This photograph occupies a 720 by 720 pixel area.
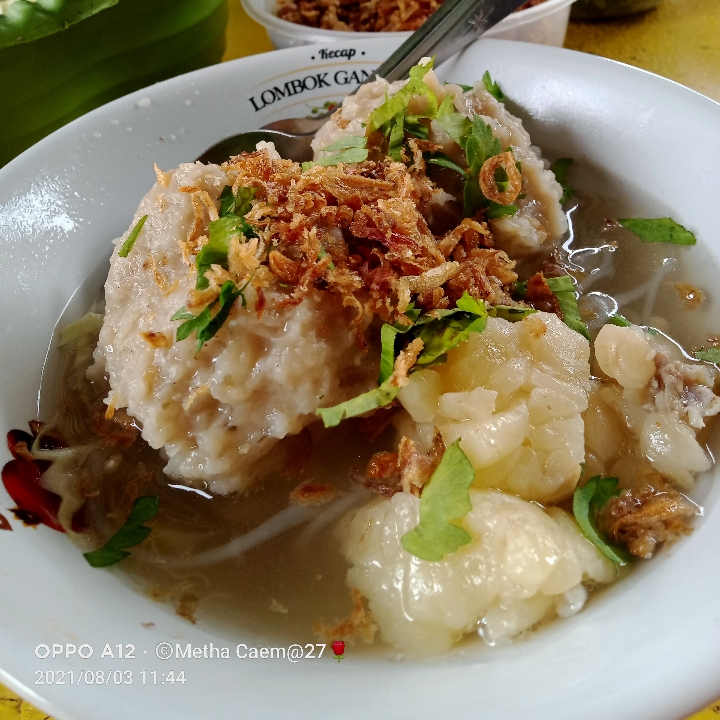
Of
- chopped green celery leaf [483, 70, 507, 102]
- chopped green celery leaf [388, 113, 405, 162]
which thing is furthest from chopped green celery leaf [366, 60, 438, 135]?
chopped green celery leaf [483, 70, 507, 102]

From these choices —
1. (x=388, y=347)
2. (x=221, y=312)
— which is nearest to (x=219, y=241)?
(x=221, y=312)

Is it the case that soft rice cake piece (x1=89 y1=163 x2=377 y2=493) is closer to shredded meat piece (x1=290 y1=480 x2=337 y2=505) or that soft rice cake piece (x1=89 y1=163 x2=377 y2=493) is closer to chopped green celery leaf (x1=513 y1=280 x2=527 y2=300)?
shredded meat piece (x1=290 y1=480 x2=337 y2=505)

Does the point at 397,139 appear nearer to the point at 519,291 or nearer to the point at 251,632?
the point at 519,291

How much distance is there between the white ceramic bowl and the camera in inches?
36.0

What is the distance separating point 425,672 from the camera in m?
1.05

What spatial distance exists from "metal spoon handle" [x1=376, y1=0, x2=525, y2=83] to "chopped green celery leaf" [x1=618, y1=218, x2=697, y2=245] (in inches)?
30.0

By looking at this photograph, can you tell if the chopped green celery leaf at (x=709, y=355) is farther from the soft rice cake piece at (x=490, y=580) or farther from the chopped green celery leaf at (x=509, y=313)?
the soft rice cake piece at (x=490, y=580)

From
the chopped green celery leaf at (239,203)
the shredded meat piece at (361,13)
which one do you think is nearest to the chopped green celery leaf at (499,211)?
the chopped green celery leaf at (239,203)

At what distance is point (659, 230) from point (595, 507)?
925 mm

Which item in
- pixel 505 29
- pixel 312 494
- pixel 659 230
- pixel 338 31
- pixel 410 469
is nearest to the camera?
pixel 410 469

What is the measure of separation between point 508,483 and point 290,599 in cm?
49

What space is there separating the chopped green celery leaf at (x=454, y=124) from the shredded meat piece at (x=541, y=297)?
0.40 metres

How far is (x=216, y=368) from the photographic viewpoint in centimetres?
127

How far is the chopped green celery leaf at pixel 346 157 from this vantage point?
5.24 ft
